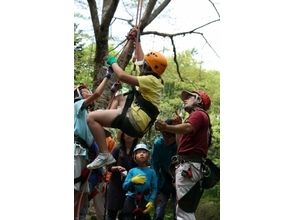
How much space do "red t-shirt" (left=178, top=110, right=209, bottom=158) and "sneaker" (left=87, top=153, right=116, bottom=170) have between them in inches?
19.7


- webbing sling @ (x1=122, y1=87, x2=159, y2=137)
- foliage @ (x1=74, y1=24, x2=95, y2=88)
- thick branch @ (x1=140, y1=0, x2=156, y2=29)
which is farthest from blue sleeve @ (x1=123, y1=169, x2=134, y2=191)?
thick branch @ (x1=140, y1=0, x2=156, y2=29)

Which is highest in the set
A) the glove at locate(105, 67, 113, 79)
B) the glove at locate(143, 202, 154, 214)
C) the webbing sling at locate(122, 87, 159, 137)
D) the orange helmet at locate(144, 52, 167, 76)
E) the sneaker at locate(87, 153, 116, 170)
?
the orange helmet at locate(144, 52, 167, 76)

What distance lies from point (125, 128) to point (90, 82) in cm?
108

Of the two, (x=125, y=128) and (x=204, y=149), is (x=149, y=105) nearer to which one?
(x=125, y=128)

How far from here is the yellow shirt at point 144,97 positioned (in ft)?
12.0

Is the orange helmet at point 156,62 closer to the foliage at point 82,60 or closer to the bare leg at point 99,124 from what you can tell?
the bare leg at point 99,124

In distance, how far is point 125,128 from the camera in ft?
12.0

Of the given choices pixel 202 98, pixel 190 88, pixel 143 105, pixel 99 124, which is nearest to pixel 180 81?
pixel 190 88

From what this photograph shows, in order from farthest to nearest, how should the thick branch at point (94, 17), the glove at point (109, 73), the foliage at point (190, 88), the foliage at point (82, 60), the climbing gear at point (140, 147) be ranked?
the thick branch at point (94, 17) → the foliage at point (82, 60) → the foliage at point (190, 88) → the climbing gear at point (140, 147) → the glove at point (109, 73)

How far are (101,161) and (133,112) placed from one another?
396 millimetres

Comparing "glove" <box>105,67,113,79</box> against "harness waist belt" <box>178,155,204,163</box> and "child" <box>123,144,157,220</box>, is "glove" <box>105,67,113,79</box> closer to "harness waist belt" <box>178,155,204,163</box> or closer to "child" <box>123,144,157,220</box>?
"child" <box>123,144,157,220</box>

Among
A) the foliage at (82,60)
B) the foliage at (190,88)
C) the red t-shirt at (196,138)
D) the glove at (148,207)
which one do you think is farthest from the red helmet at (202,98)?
the foliage at (82,60)

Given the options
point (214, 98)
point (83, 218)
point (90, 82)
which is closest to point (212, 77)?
point (214, 98)

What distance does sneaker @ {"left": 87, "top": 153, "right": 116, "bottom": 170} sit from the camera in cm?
368
